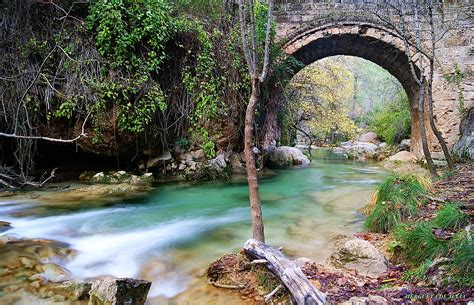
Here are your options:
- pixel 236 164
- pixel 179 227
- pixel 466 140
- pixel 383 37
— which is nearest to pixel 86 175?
pixel 236 164

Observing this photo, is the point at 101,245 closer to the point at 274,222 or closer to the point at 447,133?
the point at 274,222

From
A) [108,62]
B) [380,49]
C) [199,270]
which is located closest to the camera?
[199,270]

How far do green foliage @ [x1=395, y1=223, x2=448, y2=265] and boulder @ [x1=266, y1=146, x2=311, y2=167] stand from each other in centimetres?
894

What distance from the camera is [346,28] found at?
33.9 feet

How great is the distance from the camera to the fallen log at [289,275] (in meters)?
2.30

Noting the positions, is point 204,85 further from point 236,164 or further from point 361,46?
point 361,46

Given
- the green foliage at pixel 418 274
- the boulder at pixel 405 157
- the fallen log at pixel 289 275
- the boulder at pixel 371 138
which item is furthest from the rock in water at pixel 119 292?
the boulder at pixel 371 138

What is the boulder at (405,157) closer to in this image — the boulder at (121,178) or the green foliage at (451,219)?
the boulder at (121,178)

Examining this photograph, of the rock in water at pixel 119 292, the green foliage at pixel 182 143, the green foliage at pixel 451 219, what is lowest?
the rock in water at pixel 119 292

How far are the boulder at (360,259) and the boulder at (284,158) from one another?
8.88 meters

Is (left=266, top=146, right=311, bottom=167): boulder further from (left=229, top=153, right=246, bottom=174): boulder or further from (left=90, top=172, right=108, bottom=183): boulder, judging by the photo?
(left=90, top=172, right=108, bottom=183): boulder

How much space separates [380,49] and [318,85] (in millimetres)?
4450

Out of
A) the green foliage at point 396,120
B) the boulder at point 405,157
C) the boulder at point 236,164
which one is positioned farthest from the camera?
the green foliage at point 396,120

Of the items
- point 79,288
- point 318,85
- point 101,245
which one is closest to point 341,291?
point 79,288
